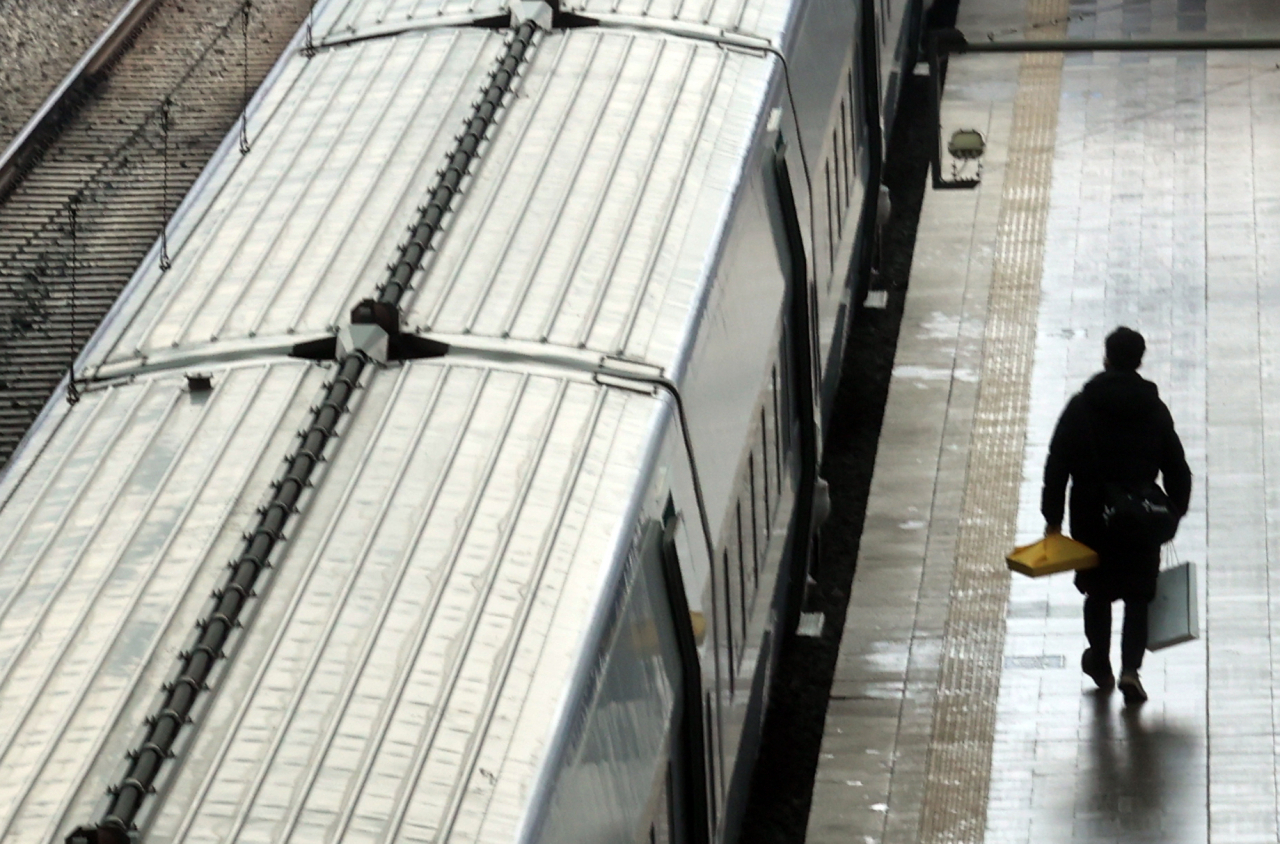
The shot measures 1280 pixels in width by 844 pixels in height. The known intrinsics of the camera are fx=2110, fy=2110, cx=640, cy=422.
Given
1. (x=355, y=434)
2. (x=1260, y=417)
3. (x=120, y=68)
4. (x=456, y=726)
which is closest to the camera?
(x=456, y=726)

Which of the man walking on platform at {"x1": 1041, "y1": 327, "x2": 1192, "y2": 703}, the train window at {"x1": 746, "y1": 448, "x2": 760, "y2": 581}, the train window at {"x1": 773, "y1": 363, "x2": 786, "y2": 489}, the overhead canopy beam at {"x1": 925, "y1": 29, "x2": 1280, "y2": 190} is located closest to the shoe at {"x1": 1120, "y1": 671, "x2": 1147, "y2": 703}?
the man walking on platform at {"x1": 1041, "y1": 327, "x2": 1192, "y2": 703}

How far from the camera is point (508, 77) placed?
24.3 feet

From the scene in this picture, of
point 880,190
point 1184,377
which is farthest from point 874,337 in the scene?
point 1184,377

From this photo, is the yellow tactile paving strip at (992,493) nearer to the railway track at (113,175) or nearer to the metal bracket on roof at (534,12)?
the metal bracket on roof at (534,12)

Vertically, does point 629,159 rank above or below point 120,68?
below

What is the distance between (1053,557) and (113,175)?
23.7 feet

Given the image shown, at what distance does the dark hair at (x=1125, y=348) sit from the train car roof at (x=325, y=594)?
2.63 m

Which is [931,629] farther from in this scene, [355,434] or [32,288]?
[32,288]

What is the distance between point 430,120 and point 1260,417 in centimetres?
499

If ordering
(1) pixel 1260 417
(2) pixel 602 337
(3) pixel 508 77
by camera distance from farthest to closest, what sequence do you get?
(1) pixel 1260 417 → (3) pixel 508 77 → (2) pixel 602 337

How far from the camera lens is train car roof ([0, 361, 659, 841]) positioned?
14.3ft

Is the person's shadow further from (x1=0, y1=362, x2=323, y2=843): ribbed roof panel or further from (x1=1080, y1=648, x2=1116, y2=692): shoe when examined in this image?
(x1=0, y1=362, x2=323, y2=843): ribbed roof panel

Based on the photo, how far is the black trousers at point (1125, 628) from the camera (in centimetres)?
799

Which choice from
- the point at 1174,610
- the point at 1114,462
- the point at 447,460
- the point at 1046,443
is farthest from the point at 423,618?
the point at 1046,443
